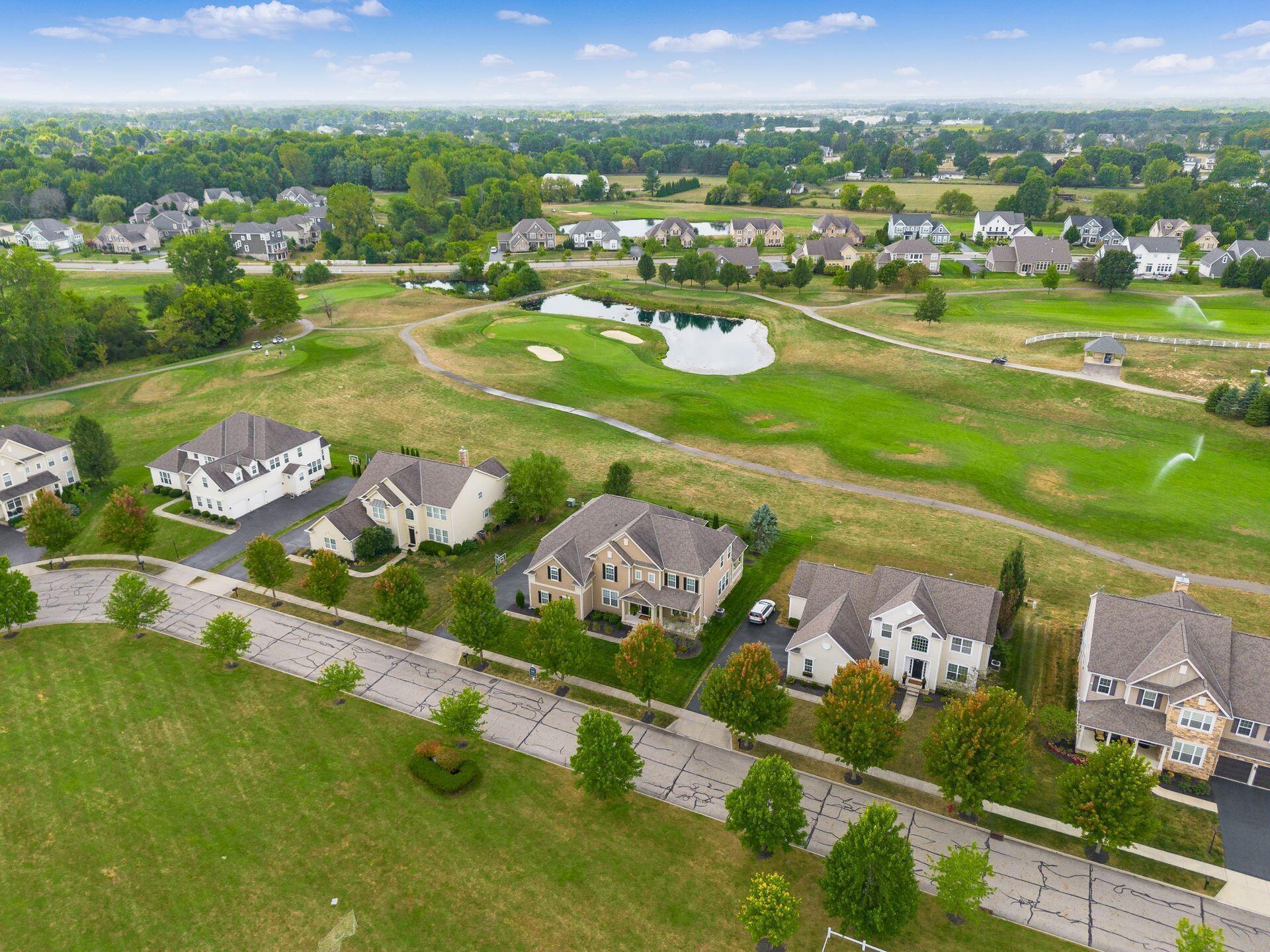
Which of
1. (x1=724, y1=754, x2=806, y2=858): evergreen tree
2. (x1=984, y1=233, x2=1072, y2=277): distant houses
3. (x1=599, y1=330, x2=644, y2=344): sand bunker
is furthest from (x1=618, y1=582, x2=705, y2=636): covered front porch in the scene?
(x1=984, y1=233, x2=1072, y2=277): distant houses

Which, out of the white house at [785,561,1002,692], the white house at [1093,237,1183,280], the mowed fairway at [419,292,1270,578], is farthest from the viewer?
the white house at [1093,237,1183,280]

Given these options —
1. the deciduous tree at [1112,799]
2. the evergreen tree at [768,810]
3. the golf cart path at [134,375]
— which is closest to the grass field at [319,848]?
the evergreen tree at [768,810]

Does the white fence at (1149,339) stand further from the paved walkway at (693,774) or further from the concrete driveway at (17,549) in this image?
the concrete driveway at (17,549)

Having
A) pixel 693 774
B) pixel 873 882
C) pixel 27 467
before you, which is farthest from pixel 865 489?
pixel 27 467

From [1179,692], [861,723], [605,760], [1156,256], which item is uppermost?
[1156,256]

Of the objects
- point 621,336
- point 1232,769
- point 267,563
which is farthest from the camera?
point 621,336

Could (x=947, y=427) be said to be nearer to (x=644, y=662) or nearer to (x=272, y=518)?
(x=644, y=662)

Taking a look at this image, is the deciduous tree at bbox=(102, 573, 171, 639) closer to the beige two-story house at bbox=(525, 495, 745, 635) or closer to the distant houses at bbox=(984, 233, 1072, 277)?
the beige two-story house at bbox=(525, 495, 745, 635)
